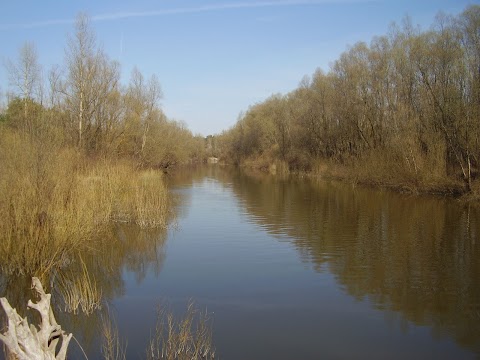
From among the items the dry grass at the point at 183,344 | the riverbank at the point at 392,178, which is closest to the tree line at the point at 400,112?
the riverbank at the point at 392,178

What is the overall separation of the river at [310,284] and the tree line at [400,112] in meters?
7.07

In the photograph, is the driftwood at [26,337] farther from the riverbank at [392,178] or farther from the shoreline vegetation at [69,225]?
the riverbank at [392,178]

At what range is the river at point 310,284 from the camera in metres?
6.68

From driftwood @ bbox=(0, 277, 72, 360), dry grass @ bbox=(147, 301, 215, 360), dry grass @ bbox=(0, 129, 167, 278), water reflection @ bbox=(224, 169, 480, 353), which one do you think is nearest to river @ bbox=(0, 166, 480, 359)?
water reflection @ bbox=(224, 169, 480, 353)

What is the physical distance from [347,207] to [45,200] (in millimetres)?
15610

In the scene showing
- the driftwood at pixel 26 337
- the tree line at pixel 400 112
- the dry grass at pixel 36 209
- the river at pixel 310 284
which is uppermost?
the tree line at pixel 400 112

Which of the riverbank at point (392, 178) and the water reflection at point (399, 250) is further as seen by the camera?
the riverbank at point (392, 178)

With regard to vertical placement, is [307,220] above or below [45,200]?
below

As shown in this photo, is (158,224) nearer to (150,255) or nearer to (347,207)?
(150,255)

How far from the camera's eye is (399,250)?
12133 mm

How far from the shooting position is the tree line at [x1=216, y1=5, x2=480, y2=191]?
2320 cm

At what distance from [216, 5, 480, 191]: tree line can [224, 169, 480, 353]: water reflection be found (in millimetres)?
3086

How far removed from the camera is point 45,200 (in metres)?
8.81

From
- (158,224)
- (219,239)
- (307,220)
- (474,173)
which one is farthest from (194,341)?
(474,173)
